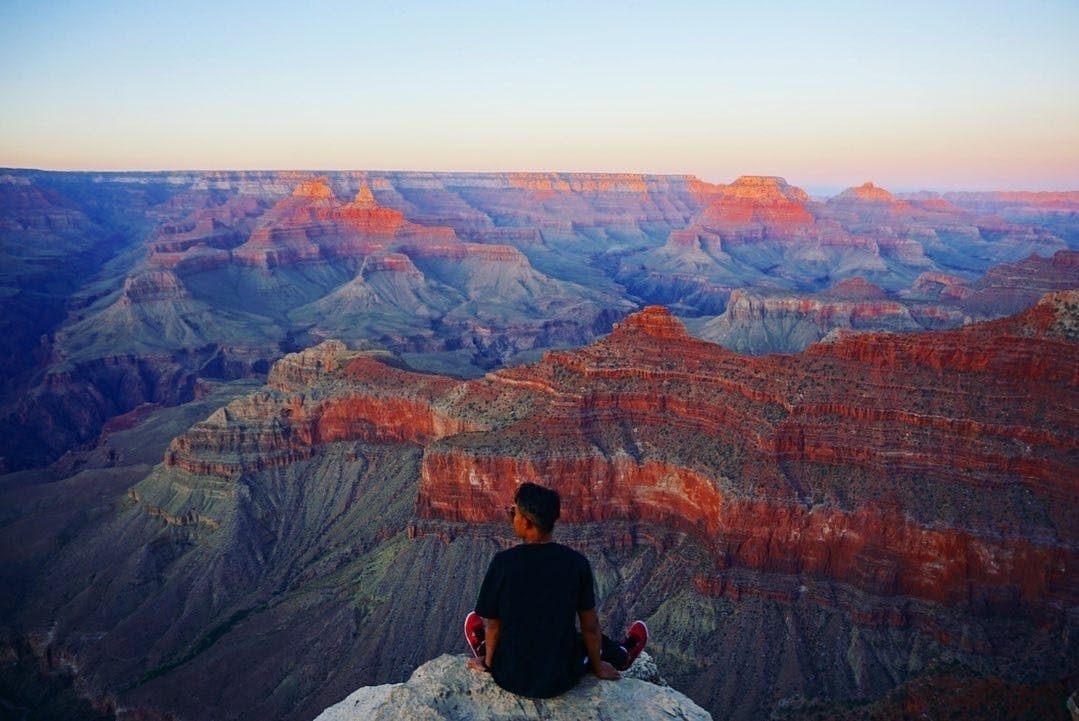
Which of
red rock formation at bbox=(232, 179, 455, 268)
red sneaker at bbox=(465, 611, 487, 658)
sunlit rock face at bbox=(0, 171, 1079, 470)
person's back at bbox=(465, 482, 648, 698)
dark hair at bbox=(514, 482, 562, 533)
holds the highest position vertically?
dark hair at bbox=(514, 482, 562, 533)

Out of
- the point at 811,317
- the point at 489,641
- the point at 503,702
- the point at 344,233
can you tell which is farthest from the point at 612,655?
the point at 344,233

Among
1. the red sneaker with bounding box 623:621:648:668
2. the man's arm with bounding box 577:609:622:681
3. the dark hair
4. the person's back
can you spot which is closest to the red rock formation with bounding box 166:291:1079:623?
the red sneaker with bounding box 623:621:648:668

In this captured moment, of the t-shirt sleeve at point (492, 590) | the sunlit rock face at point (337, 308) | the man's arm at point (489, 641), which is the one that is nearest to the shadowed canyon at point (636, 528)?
the man's arm at point (489, 641)

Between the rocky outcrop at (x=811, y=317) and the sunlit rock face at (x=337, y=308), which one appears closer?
the rocky outcrop at (x=811, y=317)

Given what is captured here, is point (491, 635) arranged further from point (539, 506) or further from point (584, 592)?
point (539, 506)

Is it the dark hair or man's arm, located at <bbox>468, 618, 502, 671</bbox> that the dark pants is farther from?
the dark hair

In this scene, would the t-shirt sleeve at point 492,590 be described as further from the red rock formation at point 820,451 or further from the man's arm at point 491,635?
the red rock formation at point 820,451

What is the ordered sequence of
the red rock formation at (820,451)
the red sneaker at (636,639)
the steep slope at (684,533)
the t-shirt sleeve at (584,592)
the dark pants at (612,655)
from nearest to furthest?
the t-shirt sleeve at (584,592) < the dark pants at (612,655) < the red sneaker at (636,639) < the steep slope at (684,533) < the red rock formation at (820,451)
